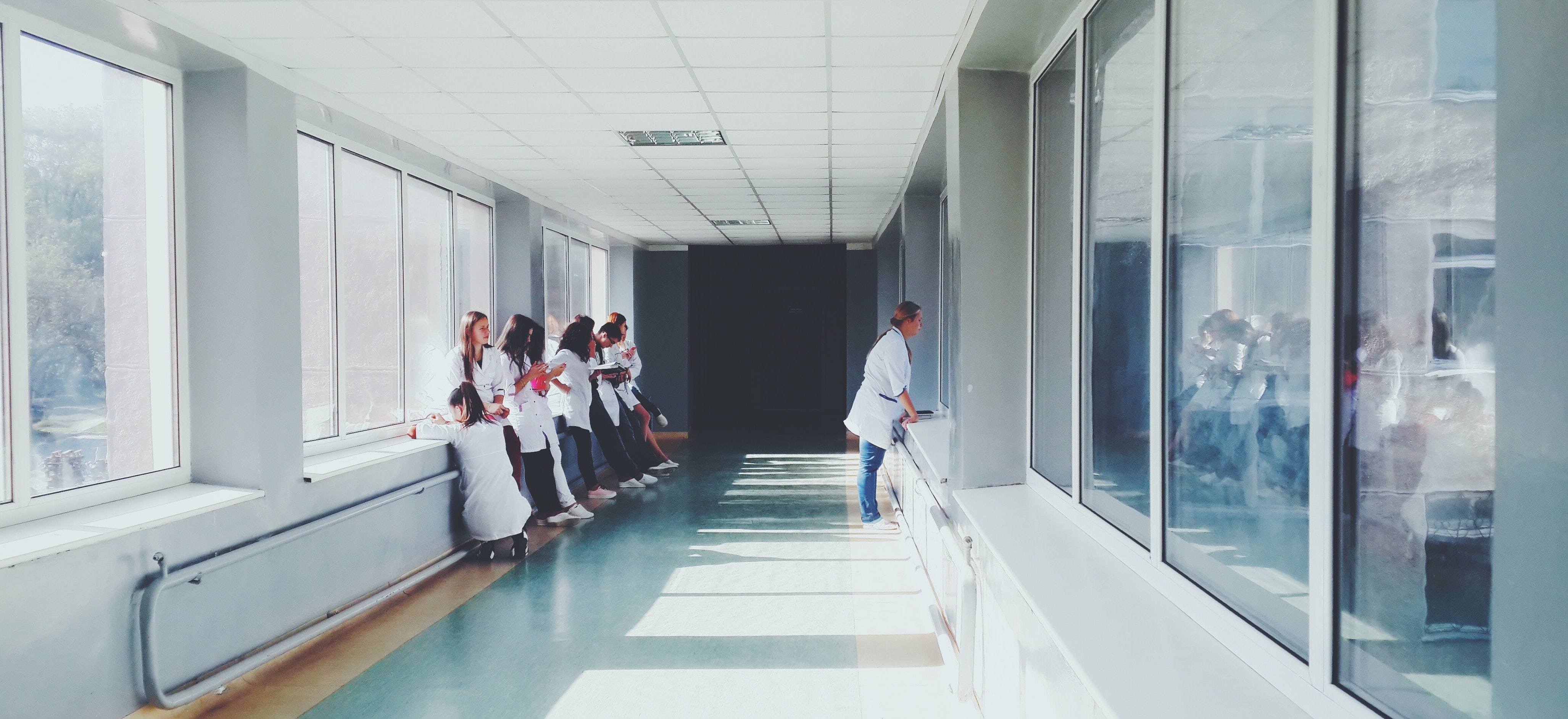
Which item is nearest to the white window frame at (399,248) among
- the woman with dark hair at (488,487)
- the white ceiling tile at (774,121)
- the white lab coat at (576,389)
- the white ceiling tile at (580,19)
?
the woman with dark hair at (488,487)

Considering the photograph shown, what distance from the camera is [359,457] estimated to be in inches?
186

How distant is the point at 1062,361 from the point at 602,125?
3.07 m

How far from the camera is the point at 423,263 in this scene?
596cm

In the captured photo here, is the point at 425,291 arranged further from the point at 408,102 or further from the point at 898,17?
the point at 898,17

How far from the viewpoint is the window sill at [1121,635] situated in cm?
149

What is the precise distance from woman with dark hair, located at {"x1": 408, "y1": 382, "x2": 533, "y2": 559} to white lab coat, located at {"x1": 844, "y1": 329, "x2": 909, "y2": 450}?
7.78 ft

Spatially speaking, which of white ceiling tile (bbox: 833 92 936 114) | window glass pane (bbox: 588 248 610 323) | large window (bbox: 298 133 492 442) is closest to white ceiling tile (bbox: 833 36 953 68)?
white ceiling tile (bbox: 833 92 936 114)

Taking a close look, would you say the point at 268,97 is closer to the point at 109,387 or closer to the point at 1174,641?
the point at 109,387

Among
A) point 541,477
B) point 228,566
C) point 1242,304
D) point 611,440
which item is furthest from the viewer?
point 611,440

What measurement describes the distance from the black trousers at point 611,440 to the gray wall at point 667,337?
3996 millimetres

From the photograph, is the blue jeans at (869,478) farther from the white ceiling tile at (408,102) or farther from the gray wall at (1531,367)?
the gray wall at (1531,367)

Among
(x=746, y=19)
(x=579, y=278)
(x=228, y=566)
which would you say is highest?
(x=746, y=19)

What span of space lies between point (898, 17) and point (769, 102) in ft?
4.19

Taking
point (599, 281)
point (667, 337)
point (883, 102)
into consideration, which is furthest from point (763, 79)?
point (667, 337)
